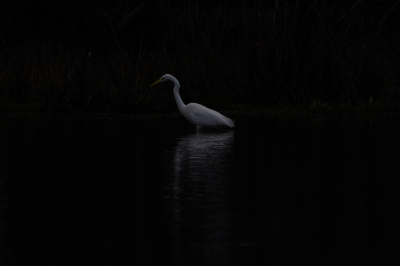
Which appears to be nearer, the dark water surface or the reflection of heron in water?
the dark water surface

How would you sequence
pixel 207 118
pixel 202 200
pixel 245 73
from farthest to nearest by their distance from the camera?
→ 1. pixel 245 73
2. pixel 207 118
3. pixel 202 200

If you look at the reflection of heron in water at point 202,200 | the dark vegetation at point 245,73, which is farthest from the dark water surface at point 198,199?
the dark vegetation at point 245,73

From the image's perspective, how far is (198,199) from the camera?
732 cm

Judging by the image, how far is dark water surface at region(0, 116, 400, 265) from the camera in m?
5.33

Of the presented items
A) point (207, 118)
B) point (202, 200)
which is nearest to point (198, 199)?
point (202, 200)

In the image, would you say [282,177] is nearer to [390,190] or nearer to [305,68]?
[390,190]

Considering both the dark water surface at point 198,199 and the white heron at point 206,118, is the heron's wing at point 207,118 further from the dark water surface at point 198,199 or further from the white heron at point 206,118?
the dark water surface at point 198,199

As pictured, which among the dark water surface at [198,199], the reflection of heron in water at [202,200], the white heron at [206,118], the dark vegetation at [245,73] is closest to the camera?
the dark water surface at [198,199]

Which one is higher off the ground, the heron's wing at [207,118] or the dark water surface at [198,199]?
the heron's wing at [207,118]

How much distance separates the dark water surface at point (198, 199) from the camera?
533cm

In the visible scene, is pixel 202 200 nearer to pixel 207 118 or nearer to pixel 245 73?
pixel 207 118

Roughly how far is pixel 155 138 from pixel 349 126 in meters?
4.30

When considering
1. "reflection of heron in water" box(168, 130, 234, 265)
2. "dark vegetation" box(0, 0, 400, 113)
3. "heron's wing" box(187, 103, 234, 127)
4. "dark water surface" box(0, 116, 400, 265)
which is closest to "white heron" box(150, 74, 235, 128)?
"heron's wing" box(187, 103, 234, 127)

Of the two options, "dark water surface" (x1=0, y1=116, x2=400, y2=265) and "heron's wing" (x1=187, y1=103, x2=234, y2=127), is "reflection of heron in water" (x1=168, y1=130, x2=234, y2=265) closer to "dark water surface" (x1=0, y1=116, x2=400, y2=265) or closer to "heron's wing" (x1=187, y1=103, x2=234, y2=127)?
"dark water surface" (x1=0, y1=116, x2=400, y2=265)
